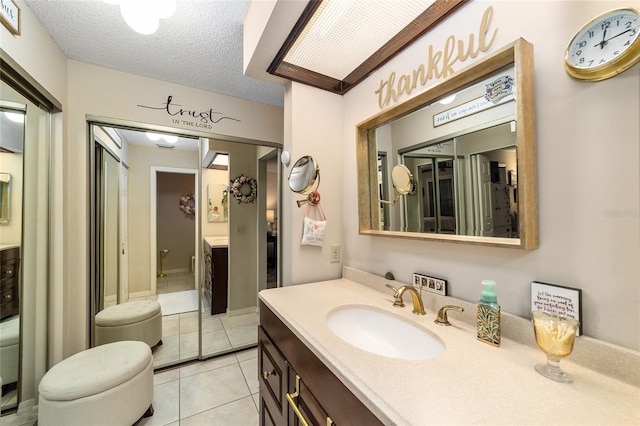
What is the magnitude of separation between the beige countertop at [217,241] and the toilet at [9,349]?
1315 millimetres

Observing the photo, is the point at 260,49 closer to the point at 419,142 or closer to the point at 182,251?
the point at 419,142

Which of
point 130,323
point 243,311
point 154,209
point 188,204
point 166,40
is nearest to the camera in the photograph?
point 166,40

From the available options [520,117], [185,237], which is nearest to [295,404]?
[520,117]

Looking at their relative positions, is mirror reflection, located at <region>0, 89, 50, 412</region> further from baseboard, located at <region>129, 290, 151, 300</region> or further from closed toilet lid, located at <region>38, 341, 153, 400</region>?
baseboard, located at <region>129, 290, 151, 300</region>

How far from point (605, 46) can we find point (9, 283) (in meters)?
2.67

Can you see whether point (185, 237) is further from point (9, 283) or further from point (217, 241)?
point (9, 283)

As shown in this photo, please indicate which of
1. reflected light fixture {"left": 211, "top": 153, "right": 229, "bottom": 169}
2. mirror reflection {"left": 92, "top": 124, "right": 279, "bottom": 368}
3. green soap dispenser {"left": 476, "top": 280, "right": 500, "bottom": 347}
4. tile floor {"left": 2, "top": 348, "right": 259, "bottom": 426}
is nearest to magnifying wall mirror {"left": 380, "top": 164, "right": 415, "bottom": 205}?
green soap dispenser {"left": 476, "top": 280, "right": 500, "bottom": 347}

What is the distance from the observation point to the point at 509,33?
803mm

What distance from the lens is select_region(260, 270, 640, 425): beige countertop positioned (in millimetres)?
470

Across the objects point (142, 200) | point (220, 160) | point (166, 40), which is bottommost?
point (142, 200)

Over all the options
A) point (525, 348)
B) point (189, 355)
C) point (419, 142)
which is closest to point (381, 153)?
point (419, 142)

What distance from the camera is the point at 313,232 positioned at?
4.86ft

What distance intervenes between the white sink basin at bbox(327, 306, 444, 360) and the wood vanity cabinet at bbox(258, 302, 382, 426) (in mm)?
179

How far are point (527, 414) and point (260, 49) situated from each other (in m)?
1.65
